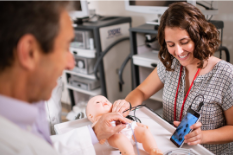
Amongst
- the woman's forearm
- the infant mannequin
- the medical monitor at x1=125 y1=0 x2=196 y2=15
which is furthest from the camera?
the medical monitor at x1=125 y1=0 x2=196 y2=15

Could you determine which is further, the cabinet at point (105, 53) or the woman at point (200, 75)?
the cabinet at point (105, 53)

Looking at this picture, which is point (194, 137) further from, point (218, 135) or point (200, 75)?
point (200, 75)

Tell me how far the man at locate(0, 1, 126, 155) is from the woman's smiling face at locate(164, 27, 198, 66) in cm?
78

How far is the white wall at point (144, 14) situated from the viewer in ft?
6.48

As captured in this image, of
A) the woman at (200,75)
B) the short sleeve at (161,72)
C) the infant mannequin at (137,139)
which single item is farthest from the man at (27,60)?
the short sleeve at (161,72)

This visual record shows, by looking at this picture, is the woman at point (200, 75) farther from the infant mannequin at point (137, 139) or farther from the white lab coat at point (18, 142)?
the white lab coat at point (18, 142)

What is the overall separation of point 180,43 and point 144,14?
158 centimetres

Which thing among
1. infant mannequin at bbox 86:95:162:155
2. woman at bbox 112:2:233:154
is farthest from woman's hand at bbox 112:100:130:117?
infant mannequin at bbox 86:95:162:155

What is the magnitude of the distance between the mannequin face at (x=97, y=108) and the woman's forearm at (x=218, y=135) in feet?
1.62


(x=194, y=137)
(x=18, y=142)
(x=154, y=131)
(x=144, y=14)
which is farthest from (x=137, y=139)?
(x=144, y=14)

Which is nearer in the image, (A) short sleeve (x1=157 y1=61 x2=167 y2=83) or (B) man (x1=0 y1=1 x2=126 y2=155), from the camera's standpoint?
(B) man (x1=0 y1=1 x2=126 y2=155)

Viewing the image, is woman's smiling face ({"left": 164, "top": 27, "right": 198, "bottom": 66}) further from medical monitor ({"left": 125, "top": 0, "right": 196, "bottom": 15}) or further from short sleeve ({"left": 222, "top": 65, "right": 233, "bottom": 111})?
medical monitor ({"left": 125, "top": 0, "right": 196, "bottom": 15})

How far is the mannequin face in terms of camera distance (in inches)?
45.9

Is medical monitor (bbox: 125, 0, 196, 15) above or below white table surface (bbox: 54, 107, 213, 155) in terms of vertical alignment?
above
